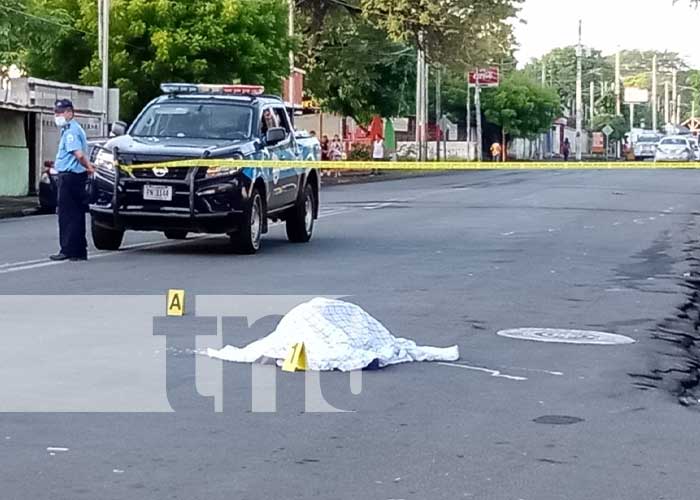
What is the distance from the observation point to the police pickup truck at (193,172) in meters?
16.7

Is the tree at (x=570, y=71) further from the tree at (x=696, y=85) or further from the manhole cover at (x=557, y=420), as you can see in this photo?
the manhole cover at (x=557, y=420)

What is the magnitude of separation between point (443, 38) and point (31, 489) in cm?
4261

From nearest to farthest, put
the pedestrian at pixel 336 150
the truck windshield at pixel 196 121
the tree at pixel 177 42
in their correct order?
the truck windshield at pixel 196 121 → the tree at pixel 177 42 → the pedestrian at pixel 336 150

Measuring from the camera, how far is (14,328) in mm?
10719

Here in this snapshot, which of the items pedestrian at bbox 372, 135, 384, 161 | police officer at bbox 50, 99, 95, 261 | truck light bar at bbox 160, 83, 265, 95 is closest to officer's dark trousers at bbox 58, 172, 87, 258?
police officer at bbox 50, 99, 95, 261

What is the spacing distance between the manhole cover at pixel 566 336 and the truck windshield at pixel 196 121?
7256 millimetres

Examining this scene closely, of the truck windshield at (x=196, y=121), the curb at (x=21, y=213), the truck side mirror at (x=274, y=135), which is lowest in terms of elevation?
the curb at (x=21, y=213)

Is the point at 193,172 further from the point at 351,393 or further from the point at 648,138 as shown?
the point at 648,138

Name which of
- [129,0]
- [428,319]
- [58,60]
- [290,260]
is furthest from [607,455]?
[58,60]

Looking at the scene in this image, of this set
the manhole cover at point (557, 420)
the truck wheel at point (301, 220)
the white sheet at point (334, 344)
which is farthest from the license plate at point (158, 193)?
the manhole cover at point (557, 420)

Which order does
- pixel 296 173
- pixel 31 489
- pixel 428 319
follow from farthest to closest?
1. pixel 296 173
2. pixel 428 319
3. pixel 31 489

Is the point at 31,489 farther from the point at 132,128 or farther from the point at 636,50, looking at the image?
the point at 636,50

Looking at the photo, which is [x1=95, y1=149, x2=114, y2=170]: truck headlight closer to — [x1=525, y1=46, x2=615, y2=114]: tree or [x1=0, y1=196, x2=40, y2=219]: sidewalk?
[x1=0, y1=196, x2=40, y2=219]: sidewalk

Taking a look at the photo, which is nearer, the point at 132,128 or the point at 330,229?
the point at 132,128
